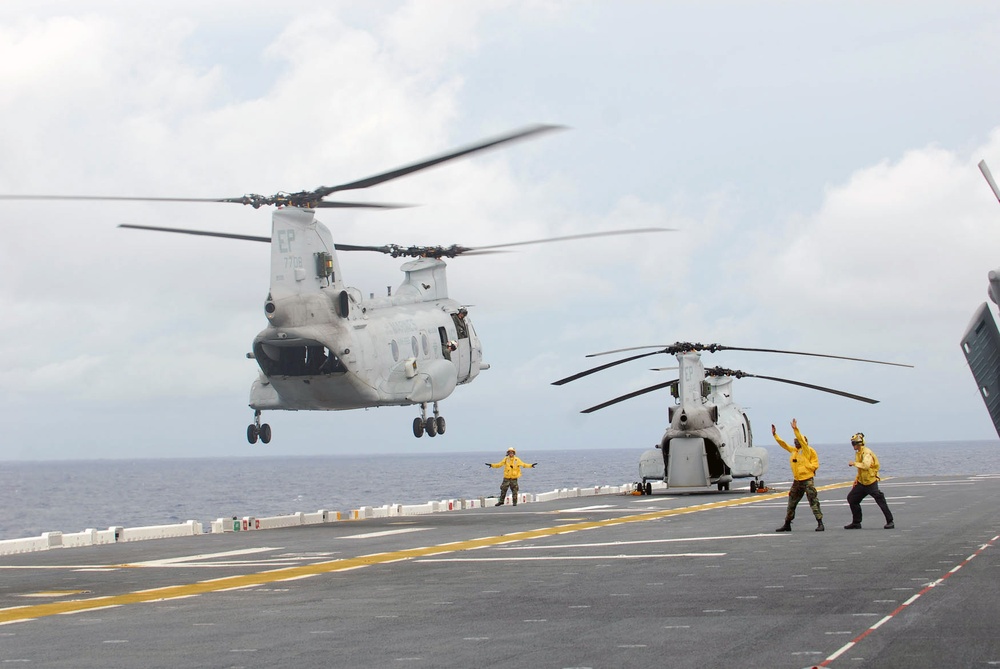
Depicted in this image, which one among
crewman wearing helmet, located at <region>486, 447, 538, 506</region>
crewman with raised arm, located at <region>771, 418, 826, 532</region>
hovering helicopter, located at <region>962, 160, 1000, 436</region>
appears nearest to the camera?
hovering helicopter, located at <region>962, 160, 1000, 436</region>

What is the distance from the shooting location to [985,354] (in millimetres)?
17375

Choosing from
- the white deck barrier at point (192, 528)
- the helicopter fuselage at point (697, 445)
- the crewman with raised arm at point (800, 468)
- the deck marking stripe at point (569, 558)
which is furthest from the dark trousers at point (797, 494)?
the helicopter fuselage at point (697, 445)

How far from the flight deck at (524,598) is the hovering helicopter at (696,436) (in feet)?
44.9

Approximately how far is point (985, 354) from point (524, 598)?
7.34 m

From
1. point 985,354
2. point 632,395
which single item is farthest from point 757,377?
point 985,354

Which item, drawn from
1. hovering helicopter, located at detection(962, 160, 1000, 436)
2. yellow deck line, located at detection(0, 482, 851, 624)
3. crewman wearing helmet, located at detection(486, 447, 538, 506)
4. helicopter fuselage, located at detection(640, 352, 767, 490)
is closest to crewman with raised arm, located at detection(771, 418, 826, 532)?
yellow deck line, located at detection(0, 482, 851, 624)

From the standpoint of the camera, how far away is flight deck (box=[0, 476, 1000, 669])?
11.1 metres

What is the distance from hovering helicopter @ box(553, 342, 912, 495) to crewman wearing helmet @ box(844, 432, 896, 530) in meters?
13.8

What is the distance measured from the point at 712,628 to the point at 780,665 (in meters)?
2.27

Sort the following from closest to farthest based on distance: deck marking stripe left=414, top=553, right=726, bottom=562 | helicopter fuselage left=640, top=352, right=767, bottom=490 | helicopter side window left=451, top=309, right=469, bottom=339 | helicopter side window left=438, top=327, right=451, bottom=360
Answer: deck marking stripe left=414, top=553, right=726, bottom=562 < helicopter side window left=438, top=327, right=451, bottom=360 < helicopter side window left=451, top=309, right=469, bottom=339 < helicopter fuselage left=640, top=352, right=767, bottom=490

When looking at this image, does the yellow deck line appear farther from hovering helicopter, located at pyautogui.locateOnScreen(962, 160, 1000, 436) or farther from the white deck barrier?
hovering helicopter, located at pyautogui.locateOnScreen(962, 160, 1000, 436)

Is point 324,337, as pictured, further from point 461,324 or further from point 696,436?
point 696,436

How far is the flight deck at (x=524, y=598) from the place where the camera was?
11.1 meters

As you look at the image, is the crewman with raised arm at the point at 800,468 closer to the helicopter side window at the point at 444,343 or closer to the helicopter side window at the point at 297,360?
the helicopter side window at the point at 297,360
